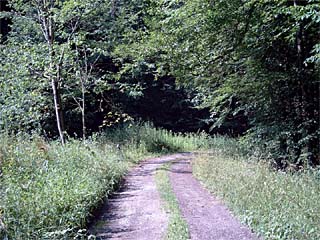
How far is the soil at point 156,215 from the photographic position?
552 cm

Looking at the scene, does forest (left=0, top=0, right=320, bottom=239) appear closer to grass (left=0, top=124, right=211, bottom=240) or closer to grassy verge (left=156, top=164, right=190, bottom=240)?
grass (left=0, top=124, right=211, bottom=240)

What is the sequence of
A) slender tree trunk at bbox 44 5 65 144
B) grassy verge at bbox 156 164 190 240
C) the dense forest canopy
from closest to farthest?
grassy verge at bbox 156 164 190 240 → the dense forest canopy → slender tree trunk at bbox 44 5 65 144

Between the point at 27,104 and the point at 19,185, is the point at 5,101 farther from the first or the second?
the point at 19,185

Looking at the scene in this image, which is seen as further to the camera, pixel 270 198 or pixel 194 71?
pixel 194 71

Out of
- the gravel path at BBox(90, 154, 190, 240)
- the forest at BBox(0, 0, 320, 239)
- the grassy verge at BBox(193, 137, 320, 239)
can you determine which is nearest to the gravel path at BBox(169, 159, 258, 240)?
the grassy verge at BBox(193, 137, 320, 239)

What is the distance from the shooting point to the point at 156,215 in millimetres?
6477

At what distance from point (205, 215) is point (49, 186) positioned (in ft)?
7.67

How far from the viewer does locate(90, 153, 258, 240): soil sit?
5.52 meters

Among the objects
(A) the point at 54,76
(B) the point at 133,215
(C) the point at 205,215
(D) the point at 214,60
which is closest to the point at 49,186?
(B) the point at 133,215

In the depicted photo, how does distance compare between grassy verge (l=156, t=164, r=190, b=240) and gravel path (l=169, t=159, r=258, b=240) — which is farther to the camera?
gravel path (l=169, t=159, r=258, b=240)

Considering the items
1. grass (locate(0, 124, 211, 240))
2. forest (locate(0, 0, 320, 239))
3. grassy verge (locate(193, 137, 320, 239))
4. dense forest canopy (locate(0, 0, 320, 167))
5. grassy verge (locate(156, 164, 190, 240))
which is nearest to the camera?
grass (locate(0, 124, 211, 240))

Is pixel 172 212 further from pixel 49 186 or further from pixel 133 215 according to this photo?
pixel 49 186

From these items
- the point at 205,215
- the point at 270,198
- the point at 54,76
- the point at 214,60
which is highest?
the point at 214,60

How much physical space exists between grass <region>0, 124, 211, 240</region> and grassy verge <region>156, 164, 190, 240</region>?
40.2 inches
